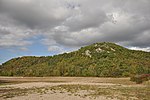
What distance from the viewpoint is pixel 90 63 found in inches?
4732

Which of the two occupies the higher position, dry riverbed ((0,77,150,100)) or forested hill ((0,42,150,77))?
forested hill ((0,42,150,77))

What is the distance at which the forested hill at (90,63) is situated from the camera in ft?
334

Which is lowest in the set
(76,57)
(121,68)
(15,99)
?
(15,99)

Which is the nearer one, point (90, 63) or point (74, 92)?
point (74, 92)

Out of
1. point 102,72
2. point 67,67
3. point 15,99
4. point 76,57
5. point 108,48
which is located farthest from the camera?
point 108,48

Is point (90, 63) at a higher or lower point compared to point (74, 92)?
higher

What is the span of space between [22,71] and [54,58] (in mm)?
28289

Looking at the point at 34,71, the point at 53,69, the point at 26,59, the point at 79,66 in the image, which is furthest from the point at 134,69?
the point at 26,59

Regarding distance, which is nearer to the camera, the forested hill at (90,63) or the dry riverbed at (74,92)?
the dry riverbed at (74,92)

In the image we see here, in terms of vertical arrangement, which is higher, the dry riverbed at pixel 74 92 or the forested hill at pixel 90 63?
the forested hill at pixel 90 63

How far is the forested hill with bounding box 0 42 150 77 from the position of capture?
102 metres

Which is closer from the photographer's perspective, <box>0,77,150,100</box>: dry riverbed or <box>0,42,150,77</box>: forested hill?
<box>0,77,150,100</box>: dry riverbed

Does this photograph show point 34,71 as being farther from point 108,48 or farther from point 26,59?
point 108,48

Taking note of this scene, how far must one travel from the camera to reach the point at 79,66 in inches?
4614
